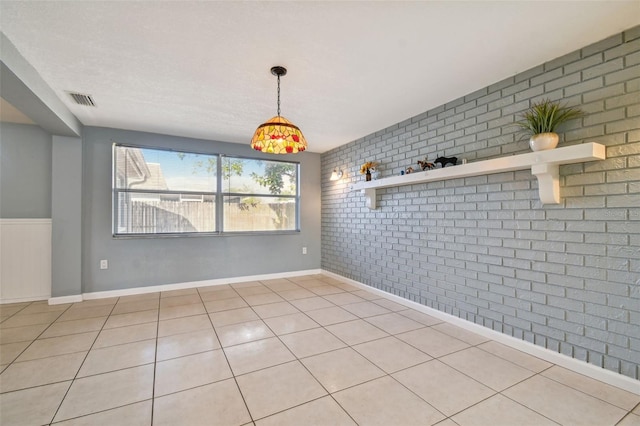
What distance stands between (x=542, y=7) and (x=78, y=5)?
2815mm

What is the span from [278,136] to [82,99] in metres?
2.38

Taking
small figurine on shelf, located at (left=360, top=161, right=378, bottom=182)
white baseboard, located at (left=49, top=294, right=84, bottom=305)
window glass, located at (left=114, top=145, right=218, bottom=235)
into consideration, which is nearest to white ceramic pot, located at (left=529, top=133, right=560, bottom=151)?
small figurine on shelf, located at (left=360, top=161, right=378, bottom=182)

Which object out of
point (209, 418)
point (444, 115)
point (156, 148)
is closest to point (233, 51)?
point (444, 115)

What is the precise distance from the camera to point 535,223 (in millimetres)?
2350

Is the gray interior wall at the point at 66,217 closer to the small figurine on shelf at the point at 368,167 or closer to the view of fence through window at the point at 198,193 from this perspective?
the view of fence through window at the point at 198,193

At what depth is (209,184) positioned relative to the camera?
4559 millimetres

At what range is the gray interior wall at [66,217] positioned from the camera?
360 cm

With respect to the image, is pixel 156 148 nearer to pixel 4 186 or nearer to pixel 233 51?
pixel 4 186

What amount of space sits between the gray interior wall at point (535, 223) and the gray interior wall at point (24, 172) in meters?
4.72

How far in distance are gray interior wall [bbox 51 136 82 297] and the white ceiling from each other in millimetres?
894

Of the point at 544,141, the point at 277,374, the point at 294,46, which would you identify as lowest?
the point at 277,374

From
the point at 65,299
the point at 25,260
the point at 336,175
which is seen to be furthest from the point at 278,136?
the point at 25,260

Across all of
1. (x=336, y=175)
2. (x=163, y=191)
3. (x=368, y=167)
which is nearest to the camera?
(x=368, y=167)

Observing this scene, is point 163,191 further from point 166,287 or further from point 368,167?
point 368,167
